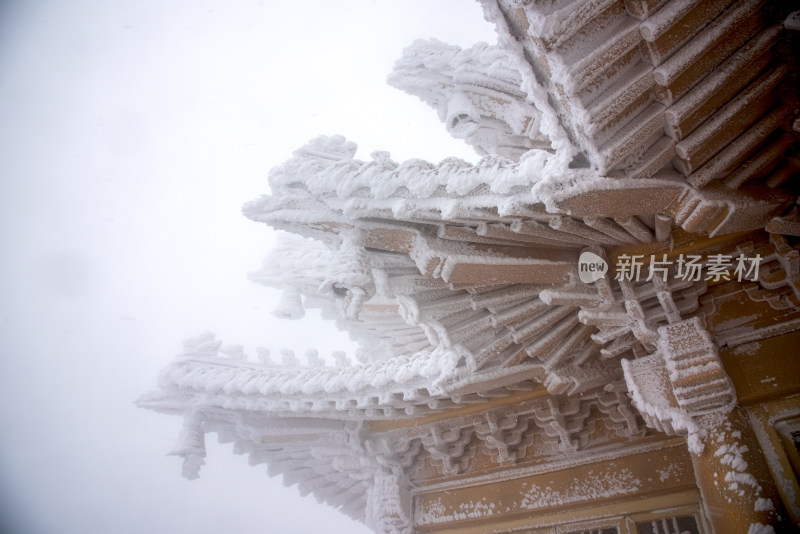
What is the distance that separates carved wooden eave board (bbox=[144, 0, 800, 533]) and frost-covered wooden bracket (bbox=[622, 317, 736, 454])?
1cm

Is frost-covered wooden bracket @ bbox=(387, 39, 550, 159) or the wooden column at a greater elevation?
frost-covered wooden bracket @ bbox=(387, 39, 550, 159)

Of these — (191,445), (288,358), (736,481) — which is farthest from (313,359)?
(736,481)

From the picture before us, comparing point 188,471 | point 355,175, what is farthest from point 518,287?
point 188,471

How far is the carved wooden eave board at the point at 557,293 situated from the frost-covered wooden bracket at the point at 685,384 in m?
0.01

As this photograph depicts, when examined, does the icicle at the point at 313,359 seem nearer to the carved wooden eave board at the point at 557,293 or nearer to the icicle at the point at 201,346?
the carved wooden eave board at the point at 557,293

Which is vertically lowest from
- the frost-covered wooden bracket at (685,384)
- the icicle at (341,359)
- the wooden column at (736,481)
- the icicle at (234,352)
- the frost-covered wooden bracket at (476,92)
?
the wooden column at (736,481)

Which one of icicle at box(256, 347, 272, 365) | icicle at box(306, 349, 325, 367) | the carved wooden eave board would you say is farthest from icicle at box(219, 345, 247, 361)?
icicle at box(306, 349, 325, 367)

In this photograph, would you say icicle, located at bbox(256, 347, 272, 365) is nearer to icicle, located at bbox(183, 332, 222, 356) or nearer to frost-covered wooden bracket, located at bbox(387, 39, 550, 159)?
icicle, located at bbox(183, 332, 222, 356)

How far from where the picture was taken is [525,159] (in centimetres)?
243

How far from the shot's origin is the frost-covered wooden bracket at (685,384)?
303cm

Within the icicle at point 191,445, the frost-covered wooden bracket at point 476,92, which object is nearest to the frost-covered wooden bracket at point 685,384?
the frost-covered wooden bracket at point 476,92

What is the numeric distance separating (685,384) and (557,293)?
2.99 ft

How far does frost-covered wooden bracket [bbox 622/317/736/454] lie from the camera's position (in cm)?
303

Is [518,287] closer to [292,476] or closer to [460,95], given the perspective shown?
[460,95]
